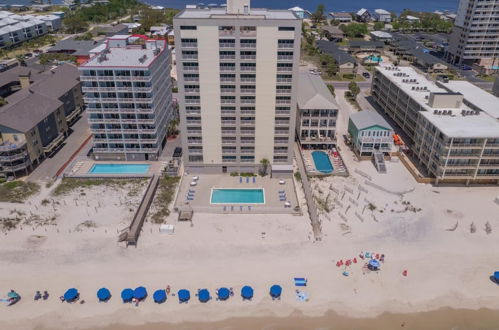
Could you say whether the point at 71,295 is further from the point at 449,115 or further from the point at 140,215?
the point at 449,115

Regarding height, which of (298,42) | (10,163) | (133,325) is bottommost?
(133,325)

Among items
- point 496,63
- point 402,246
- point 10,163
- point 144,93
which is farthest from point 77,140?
point 496,63

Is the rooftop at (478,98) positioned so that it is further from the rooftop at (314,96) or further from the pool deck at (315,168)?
the pool deck at (315,168)

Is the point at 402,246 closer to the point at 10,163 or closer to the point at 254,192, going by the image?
the point at 254,192

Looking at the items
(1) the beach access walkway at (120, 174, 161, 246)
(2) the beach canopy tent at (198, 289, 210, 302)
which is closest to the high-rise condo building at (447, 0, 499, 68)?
(1) the beach access walkway at (120, 174, 161, 246)

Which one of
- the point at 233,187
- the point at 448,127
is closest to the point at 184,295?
the point at 233,187
